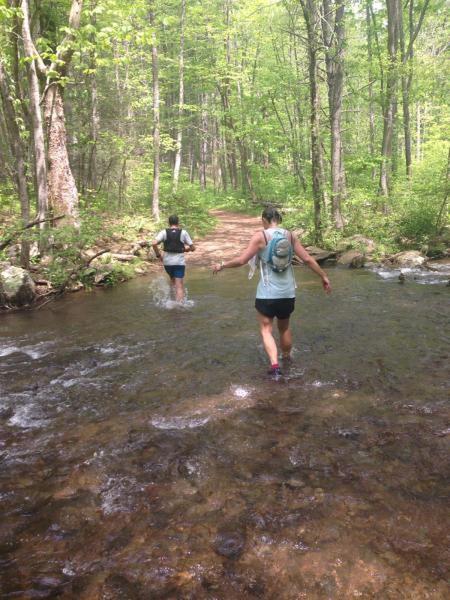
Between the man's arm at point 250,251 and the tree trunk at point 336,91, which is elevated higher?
the tree trunk at point 336,91

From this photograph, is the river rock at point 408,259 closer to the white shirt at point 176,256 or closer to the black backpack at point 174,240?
the white shirt at point 176,256

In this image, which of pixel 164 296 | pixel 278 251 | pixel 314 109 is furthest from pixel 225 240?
pixel 278 251

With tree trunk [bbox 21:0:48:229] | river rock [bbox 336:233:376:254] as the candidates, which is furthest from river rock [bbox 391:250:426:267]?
tree trunk [bbox 21:0:48:229]

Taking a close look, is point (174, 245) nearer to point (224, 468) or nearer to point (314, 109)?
point (224, 468)

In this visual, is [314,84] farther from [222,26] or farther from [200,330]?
[222,26]

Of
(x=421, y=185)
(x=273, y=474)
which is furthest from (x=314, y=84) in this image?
(x=273, y=474)

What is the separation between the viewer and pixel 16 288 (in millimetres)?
9805

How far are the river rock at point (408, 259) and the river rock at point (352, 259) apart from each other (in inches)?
44.2

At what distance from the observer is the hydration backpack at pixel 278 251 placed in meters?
5.31

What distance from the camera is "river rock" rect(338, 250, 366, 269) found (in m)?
14.2

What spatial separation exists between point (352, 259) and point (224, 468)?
11902 millimetres

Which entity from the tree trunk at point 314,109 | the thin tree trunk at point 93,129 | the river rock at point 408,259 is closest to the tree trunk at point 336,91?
the tree trunk at point 314,109

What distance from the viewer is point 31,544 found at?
→ 2.79 metres

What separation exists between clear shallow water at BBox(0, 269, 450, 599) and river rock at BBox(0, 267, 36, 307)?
2.82 m
